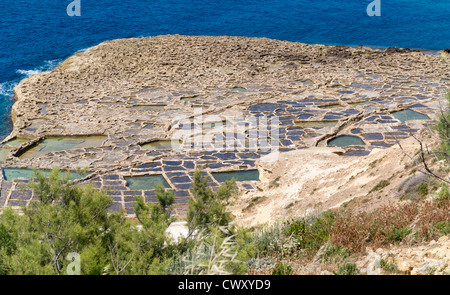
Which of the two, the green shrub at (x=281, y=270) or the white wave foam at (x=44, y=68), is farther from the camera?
the white wave foam at (x=44, y=68)

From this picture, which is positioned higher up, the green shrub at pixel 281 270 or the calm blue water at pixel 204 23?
the calm blue water at pixel 204 23

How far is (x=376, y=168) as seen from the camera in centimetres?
1247

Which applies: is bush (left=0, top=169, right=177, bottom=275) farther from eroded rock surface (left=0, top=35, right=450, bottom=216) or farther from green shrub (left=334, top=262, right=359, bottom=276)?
eroded rock surface (left=0, top=35, right=450, bottom=216)

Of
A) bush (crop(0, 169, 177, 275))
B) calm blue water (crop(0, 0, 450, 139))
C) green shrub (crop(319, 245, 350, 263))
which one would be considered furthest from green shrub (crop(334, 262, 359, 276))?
calm blue water (crop(0, 0, 450, 139))

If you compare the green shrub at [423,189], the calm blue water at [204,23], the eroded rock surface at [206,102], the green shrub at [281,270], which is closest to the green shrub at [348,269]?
the green shrub at [281,270]

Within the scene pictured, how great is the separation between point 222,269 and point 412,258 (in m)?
2.87

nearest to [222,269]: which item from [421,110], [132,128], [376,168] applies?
[376,168]

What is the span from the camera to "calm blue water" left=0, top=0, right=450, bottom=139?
124 ft

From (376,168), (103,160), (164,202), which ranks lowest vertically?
(103,160)

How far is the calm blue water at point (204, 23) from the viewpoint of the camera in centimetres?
3791

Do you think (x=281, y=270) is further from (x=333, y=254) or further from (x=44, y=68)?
(x=44, y=68)

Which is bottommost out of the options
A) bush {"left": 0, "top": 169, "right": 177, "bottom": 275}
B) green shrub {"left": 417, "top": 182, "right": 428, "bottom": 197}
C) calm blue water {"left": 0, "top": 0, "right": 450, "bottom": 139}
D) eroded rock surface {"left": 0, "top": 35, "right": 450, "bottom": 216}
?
eroded rock surface {"left": 0, "top": 35, "right": 450, "bottom": 216}

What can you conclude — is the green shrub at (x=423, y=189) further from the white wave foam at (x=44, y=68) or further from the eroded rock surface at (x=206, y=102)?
the white wave foam at (x=44, y=68)
